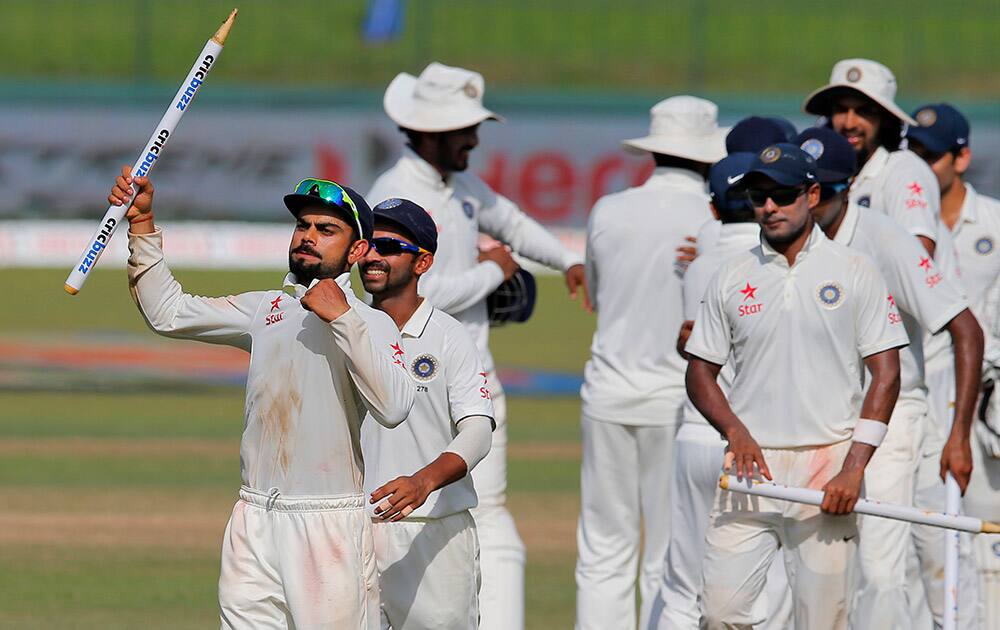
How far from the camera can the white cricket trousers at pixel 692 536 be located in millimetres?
6621

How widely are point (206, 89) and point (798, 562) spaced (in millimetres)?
19301

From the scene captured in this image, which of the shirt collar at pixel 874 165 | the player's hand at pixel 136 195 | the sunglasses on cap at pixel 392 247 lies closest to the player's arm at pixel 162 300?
the player's hand at pixel 136 195

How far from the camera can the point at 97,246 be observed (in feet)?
16.9

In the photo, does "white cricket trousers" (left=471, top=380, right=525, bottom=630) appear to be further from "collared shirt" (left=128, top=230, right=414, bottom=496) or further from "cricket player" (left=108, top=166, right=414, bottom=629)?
"collared shirt" (left=128, top=230, right=414, bottom=496)

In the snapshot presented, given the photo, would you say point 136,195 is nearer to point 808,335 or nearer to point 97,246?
point 97,246

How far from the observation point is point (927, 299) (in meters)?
6.39

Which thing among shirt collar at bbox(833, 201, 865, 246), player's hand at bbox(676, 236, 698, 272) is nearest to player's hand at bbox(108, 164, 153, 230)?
shirt collar at bbox(833, 201, 865, 246)

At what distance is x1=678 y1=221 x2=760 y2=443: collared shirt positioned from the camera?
6613 millimetres

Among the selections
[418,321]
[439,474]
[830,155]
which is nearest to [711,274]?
[830,155]

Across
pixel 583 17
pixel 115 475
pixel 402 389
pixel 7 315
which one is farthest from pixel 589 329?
pixel 402 389

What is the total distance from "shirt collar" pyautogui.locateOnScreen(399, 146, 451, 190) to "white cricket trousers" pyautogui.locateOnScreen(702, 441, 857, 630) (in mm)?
2073

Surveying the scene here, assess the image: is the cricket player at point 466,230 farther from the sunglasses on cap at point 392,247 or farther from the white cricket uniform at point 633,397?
the sunglasses on cap at point 392,247

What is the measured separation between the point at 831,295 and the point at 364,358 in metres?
1.76

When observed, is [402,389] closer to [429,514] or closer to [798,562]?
[429,514]
